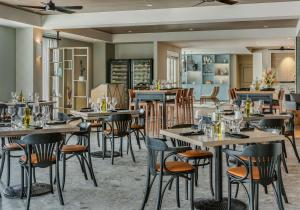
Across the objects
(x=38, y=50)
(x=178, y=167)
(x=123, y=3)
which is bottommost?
(x=178, y=167)

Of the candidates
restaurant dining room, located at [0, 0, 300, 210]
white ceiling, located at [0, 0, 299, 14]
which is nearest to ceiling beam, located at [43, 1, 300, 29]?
restaurant dining room, located at [0, 0, 300, 210]

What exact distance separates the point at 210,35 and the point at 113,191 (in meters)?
10.3

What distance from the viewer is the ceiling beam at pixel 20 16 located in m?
10.1

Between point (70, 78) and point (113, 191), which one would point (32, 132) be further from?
point (70, 78)

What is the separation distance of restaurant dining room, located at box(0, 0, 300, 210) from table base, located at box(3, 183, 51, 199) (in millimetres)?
13

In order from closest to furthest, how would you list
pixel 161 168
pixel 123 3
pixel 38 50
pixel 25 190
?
pixel 161 168 → pixel 25 190 → pixel 123 3 → pixel 38 50

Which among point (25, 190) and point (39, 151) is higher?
point (39, 151)

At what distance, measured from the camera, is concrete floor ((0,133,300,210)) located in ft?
15.3

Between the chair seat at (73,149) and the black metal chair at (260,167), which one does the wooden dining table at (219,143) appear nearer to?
the black metal chair at (260,167)

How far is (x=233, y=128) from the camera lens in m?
4.59

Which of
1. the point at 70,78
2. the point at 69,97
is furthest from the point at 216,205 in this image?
the point at 70,78

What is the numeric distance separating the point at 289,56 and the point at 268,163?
1737 cm

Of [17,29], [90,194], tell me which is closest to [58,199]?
[90,194]

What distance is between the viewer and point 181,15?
10.4 meters
